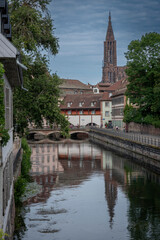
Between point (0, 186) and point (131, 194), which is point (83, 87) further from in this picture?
point (0, 186)

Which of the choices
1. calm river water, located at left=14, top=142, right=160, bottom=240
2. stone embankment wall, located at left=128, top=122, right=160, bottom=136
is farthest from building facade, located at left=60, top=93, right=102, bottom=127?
calm river water, located at left=14, top=142, right=160, bottom=240

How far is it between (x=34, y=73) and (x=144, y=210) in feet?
36.2

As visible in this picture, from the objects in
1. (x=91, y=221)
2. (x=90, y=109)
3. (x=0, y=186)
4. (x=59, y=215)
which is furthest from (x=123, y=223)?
(x=90, y=109)

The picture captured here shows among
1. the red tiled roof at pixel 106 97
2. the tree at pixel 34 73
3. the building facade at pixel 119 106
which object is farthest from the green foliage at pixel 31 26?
the red tiled roof at pixel 106 97

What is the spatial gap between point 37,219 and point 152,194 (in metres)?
9.87

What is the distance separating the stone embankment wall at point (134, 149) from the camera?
3816cm

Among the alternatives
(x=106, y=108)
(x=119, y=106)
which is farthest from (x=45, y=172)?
(x=106, y=108)

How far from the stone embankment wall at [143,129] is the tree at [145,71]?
321cm

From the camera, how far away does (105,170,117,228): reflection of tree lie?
2183 cm

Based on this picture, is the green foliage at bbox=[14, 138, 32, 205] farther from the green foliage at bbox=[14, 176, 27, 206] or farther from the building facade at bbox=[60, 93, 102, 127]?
the building facade at bbox=[60, 93, 102, 127]

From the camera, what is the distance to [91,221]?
768 inches

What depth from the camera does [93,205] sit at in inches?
901

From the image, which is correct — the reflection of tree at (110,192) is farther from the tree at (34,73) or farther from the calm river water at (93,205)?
the tree at (34,73)

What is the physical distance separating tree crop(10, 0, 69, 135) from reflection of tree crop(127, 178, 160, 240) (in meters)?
6.43
